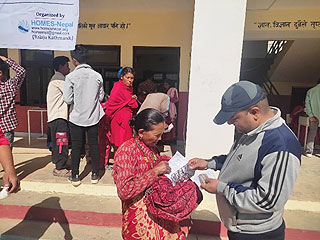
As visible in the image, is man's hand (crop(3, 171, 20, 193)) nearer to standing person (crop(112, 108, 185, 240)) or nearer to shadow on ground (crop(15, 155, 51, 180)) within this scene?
standing person (crop(112, 108, 185, 240))

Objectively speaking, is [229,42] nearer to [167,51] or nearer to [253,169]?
[253,169]

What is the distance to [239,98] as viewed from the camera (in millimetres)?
1303

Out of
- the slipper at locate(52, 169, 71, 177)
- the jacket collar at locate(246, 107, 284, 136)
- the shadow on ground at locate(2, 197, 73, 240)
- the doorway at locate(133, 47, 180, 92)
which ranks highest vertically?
the doorway at locate(133, 47, 180, 92)

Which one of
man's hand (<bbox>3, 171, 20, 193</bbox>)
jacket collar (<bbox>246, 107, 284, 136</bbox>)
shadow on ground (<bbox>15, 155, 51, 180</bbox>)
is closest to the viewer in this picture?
jacket collar (<bbox>246, 107, 284, 136</bbox>)

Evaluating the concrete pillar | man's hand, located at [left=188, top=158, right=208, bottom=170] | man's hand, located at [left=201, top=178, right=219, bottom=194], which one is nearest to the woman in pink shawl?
the concrete pillar

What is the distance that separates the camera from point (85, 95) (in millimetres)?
3352

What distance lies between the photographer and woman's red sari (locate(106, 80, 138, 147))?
382 cm

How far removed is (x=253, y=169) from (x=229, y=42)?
1833 millimetres

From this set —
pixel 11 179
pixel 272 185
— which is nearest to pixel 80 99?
pixel 11 179

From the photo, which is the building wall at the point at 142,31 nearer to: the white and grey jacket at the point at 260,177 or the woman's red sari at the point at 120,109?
the woman's red sari at the point at 120,109

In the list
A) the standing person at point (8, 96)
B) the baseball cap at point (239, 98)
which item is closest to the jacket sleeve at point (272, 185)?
the baseball cap at point (239, 98)

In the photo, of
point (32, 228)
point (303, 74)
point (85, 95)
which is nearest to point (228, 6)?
point (85, 95)

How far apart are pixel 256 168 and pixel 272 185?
0.39 feet

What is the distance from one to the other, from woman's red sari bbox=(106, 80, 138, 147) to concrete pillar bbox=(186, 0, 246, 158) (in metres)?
1.25
